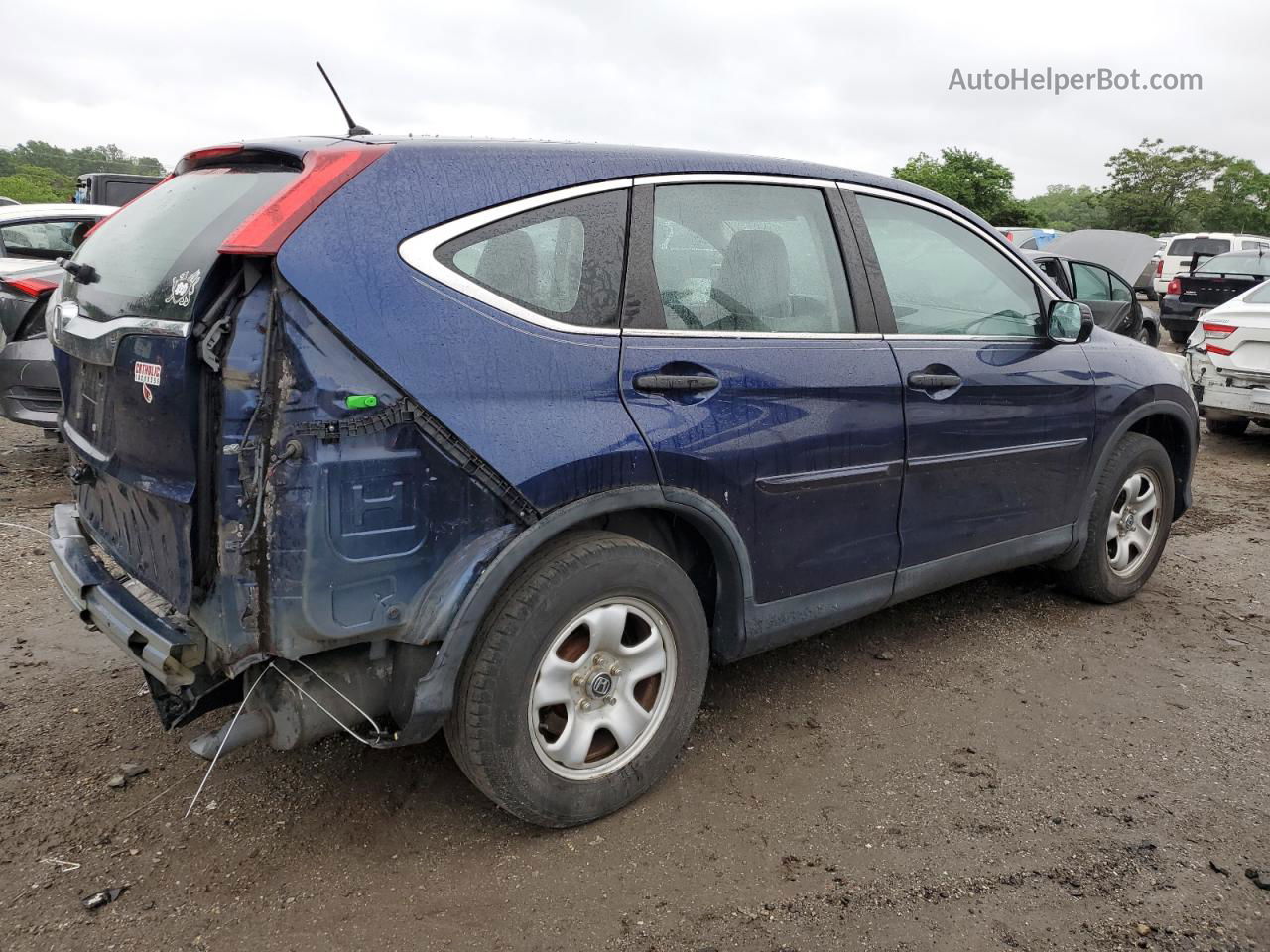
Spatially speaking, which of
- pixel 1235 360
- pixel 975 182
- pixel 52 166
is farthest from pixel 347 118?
pixel 52 166

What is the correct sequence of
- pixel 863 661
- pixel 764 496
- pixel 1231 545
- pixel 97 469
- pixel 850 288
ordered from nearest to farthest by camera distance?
pixel 97 469, pixel 764 496, pixel 850 288, pixel 863 661, pixel 1231 545

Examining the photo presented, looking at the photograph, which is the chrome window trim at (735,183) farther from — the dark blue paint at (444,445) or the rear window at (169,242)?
the rear window at (169,242)

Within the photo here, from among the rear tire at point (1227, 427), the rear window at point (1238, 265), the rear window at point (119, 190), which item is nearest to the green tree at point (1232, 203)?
the rear window at point (1238, 265)

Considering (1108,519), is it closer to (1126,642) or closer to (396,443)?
(1126,642)

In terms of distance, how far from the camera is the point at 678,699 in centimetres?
284

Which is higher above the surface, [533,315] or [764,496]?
[533,315]

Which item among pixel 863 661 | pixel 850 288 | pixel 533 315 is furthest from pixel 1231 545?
pixel 533 315

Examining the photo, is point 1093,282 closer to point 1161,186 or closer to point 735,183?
point 735,183

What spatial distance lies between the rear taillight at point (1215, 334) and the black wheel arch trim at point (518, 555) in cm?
684

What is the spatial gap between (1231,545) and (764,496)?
13.3 feet

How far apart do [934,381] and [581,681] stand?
1640mm

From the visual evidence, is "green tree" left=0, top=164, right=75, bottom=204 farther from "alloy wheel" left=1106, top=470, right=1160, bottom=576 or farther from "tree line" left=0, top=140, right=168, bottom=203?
"alloy wheel" left=1106, top=470, right=1160, bottom=576

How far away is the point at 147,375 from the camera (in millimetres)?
2326

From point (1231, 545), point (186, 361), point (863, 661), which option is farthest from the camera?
point (1231, 545)
